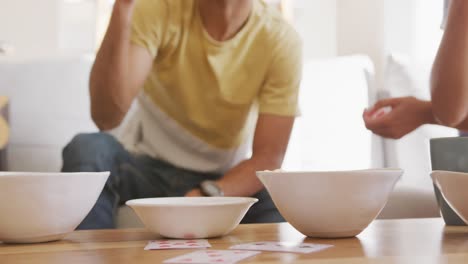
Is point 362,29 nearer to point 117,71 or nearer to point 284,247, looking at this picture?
point 117,71

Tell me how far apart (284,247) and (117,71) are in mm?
918

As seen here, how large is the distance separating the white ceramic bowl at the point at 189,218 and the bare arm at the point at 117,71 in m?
0.70

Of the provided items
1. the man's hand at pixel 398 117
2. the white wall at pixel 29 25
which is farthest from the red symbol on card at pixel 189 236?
the white wall at pixel 29 25

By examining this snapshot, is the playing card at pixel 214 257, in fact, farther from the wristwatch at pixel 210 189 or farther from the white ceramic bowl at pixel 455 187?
the wristwatch at pixel 210 189

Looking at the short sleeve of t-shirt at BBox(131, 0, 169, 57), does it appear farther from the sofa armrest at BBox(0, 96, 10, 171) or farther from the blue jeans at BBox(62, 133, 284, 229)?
the sofa armrest at BBox(0, 96, 10, 171)

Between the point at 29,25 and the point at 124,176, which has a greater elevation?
the point at 29,25

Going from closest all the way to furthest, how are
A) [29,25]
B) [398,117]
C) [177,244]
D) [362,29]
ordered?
[177,244] < [398,117] < [362,29] < [29,25]

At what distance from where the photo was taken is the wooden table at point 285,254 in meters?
0.59

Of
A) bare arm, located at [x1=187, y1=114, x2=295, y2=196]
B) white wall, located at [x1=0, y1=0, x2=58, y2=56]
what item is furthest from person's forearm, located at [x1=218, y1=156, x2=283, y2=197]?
white wall, located at [x1=0, y1=0, x2=58, y2=56]

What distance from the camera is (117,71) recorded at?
57.8 inches

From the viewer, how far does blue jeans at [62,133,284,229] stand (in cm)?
150

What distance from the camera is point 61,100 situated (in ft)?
7.65

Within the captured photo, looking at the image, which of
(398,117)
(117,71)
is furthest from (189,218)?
(117,71)

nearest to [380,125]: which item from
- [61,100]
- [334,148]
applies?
[334,148]
